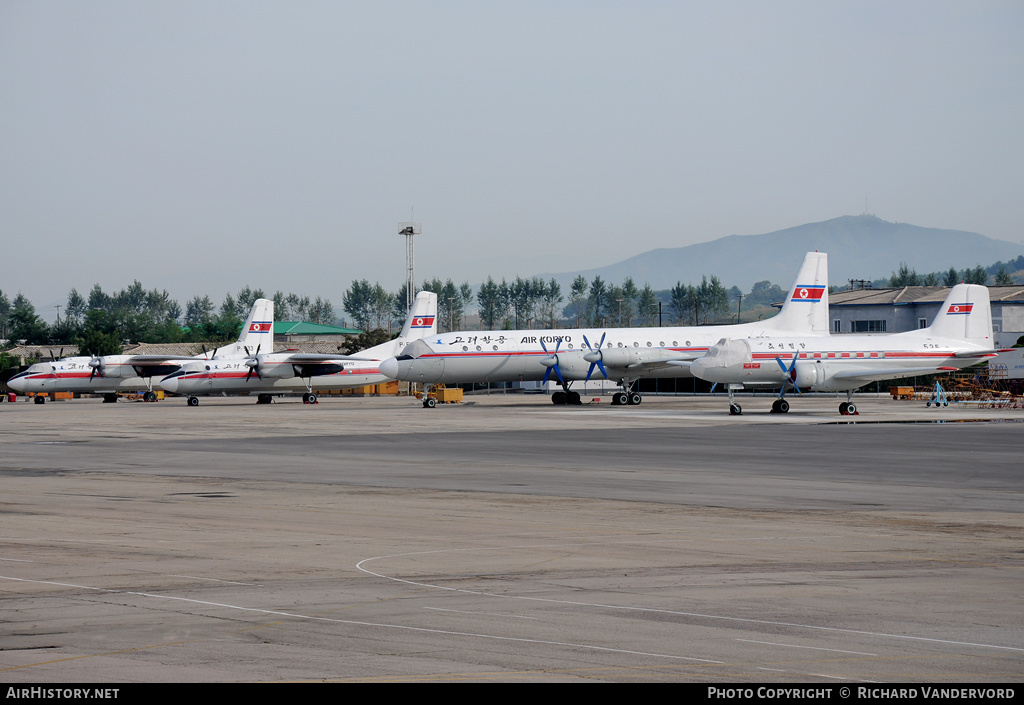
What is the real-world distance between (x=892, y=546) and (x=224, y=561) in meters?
8.32

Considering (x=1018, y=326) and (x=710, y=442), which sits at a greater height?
(x=1018, y=326)

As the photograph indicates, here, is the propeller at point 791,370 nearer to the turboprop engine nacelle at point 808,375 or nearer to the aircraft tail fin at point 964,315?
the turboprop engine nacelle at point 808,375

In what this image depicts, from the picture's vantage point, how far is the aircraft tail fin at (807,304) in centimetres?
6469

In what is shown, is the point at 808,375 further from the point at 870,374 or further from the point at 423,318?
the point at 423,318

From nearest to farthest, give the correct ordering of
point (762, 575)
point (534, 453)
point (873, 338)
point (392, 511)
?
point (762, 575) < point (392, 511) < point (534, 453) < point (873, 338)

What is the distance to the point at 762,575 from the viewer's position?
10773 millimetres

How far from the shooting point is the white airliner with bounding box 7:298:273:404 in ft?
263

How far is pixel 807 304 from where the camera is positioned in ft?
214

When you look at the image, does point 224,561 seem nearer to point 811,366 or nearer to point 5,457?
point 5,457

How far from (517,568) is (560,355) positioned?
49754 mm

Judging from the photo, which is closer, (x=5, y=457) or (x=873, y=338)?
(x=5, y=457)

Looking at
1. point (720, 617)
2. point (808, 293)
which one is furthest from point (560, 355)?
point (720, 617)

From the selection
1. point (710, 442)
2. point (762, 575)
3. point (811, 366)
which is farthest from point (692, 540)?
point (811, 366)
